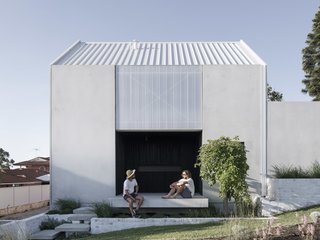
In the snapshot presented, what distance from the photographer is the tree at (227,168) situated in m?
11.4

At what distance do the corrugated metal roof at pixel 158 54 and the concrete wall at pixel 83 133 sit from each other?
95 cm

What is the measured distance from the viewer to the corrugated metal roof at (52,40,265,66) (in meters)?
14.5

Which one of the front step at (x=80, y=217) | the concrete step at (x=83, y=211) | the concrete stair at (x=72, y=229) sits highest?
the concrete step at (x=83, y=211)

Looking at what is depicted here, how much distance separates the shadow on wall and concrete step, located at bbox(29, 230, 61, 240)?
222 centimetres

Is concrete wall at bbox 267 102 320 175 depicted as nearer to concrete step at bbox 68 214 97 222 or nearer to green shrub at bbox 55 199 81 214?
concrete step at bbox 68 214 97 222

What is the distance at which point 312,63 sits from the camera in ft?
92.7

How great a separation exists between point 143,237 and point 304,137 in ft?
25.0

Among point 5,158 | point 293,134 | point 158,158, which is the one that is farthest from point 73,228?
point 5,158

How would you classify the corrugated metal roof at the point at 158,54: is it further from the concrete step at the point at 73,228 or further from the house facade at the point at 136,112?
the concrete step at the point at 73,228

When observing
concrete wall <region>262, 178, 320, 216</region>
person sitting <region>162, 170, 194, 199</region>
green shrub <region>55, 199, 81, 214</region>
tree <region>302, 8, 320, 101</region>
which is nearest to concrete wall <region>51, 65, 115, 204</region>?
green shrub <region>55, 199, 81, 214</region>

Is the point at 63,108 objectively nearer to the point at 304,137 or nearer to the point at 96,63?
the point at 96,63

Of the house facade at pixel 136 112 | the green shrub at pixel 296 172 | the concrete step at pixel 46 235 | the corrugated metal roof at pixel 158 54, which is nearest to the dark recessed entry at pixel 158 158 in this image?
the house facade at pixel 136 112

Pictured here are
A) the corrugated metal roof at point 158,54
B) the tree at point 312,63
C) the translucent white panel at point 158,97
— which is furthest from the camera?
the tree at point 312,63

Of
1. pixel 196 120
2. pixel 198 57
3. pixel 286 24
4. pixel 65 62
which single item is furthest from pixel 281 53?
pixel 65 62
